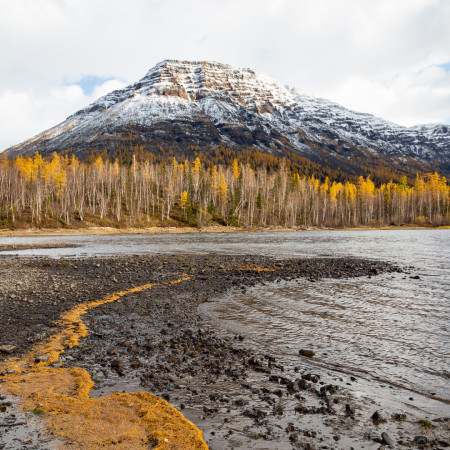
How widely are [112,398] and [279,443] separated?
3876 mm

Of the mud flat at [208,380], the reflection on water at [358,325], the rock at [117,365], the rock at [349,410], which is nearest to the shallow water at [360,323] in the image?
the reflection on water at [358,325]

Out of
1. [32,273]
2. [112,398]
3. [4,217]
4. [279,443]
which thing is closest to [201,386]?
[112,398]

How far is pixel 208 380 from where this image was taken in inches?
346

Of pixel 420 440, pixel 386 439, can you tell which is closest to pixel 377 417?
pixel 386 439

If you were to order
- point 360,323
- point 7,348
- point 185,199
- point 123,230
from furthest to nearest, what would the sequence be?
point 185,199 < point 123,230 < point 360,323 < point 7,348

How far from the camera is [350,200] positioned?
5546 inches

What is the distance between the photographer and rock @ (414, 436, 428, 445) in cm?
630

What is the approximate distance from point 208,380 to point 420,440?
16.1ft

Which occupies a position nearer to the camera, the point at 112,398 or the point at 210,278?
the point at 112,398

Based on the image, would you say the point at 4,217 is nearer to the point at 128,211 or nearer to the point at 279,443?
the point at 128,211

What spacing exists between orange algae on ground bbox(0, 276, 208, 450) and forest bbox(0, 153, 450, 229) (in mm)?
89861

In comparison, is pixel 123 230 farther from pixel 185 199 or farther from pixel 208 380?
pixel 208 380

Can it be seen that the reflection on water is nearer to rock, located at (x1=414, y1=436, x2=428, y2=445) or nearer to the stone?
the stone

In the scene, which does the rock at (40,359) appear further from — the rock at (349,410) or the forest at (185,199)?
the forest at (185,199)
